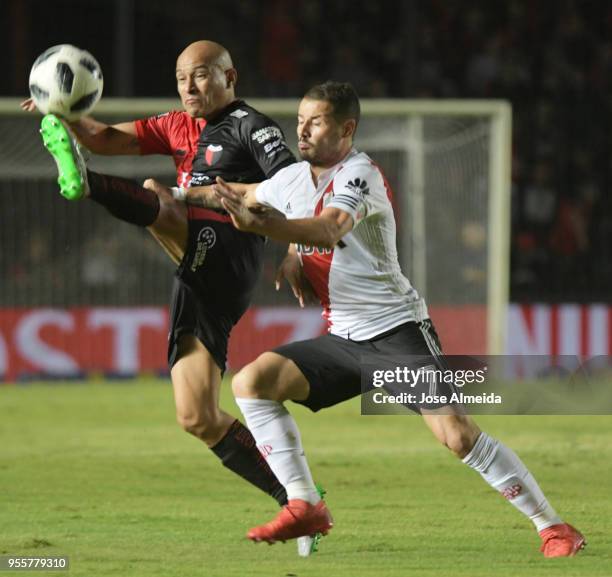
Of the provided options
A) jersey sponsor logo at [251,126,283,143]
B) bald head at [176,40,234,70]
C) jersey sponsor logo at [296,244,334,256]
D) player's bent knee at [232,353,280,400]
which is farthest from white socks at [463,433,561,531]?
bald head at [176,40,234,70]

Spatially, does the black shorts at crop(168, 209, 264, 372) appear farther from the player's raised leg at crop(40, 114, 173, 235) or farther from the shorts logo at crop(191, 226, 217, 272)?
the player's raised leg at crop(40, 114, 173, 235)

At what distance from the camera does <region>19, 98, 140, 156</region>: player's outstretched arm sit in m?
6.43

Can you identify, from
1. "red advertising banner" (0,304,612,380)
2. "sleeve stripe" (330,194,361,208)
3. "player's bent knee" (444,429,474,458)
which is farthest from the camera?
"red advertising banner" (0,304,612,380)

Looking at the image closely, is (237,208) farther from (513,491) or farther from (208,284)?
(513,491)

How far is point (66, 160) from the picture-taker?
522 cm

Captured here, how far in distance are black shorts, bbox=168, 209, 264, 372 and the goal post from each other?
23.8ft

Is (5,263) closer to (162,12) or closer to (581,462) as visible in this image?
(162,12)

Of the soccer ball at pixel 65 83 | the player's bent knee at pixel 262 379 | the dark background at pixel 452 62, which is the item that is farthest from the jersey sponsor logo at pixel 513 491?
the dark background at pixel 452 62

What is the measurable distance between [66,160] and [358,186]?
46.3 inches

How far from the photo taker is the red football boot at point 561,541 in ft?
17.8

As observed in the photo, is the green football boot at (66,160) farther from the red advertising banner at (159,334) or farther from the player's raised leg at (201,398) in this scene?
the red advertising banner at (159,334)

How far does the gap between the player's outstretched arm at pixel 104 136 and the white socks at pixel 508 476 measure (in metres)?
2.41

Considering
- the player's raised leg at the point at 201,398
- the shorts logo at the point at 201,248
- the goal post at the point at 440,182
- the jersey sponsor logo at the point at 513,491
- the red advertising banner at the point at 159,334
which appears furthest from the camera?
the red advertising banner at the point at 159,334

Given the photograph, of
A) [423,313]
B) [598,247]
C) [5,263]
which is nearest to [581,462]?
[423,313]
